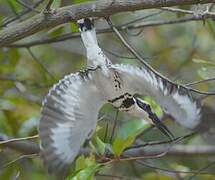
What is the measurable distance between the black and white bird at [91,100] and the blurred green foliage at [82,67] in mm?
112

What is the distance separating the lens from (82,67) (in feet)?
6.55

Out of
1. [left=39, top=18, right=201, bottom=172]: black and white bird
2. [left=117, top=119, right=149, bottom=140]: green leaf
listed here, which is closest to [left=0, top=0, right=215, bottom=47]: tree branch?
[left=39, top=18, right=201, bottom=172]: black and white bird

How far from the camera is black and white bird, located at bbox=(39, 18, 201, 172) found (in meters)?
1.59

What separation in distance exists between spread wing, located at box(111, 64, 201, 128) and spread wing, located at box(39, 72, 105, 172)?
17 centimetres

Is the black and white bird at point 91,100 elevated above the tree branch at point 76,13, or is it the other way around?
the tree branch at point 76,13

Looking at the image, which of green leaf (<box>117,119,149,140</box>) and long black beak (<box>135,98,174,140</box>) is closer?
long black beak (<box>135,98,174,140</box>)

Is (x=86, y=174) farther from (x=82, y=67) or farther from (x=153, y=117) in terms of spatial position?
(x=82, y=67)

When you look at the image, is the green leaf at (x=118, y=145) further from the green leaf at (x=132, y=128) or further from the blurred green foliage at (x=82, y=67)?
the green leaf at (x=132, y=128)

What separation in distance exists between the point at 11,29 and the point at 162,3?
59 cm

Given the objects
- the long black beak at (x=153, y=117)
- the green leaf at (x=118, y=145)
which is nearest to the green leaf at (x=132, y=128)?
the long black beak at (x=153, y=117)

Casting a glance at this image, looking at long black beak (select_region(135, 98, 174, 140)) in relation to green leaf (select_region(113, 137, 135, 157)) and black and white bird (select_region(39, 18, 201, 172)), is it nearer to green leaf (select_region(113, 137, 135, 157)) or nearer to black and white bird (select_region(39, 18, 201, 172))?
black and white bird (select_region(39, 18, 201, 172))

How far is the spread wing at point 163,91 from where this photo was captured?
5.11ft

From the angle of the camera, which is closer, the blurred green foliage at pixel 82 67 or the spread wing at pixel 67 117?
the spread wing at pixel 67 117

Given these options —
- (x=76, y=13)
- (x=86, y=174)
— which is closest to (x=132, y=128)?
(x=86, y=174)
